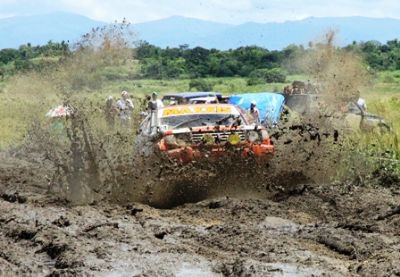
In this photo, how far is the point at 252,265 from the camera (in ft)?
24.8

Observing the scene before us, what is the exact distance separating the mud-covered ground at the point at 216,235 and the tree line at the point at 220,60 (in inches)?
1813

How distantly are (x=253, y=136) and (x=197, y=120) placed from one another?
4.44 ft

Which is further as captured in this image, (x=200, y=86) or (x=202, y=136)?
(x=200, y=86)

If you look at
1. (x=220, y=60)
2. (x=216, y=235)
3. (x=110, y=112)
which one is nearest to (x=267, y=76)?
(x=220, y=60)

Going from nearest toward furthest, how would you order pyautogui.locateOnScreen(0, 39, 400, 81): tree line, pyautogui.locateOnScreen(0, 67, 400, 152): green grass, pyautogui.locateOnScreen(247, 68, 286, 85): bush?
1. pyautogui.locateOnScreen(0, 67, 400, 152): green grass
2. pyautogui.locateOnScreen(247, 68, 286, 85): bush
3. pyautogui.locateOnScreen(0, 39, 400, 81): tree line

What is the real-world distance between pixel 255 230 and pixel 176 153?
153 inches

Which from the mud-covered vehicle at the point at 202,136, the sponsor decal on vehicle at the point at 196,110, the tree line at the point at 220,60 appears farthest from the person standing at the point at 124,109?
the tree line at the point at 220,60

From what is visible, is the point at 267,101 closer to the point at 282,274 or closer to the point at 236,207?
the point at 236,207

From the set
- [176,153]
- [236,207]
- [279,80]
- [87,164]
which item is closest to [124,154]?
[87,164]

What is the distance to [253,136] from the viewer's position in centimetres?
1393

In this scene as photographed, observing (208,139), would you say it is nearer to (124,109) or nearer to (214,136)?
(214,136)

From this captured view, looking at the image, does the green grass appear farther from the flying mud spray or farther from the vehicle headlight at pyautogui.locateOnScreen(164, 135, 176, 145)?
the vehicle headlight at pyautogui.locateOnScreen(164, 135, 176, 145)

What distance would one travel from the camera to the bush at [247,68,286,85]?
58.8 m

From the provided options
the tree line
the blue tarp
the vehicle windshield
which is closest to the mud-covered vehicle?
the vehicle windshield
